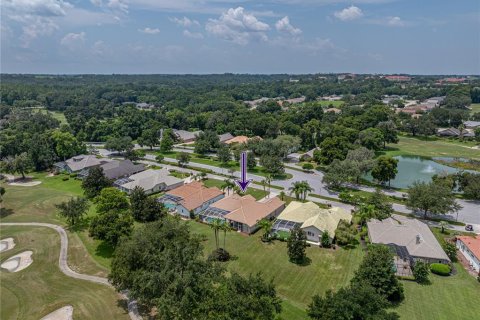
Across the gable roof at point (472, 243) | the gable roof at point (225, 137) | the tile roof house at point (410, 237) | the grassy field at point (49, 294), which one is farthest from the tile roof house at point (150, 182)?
the gable roof at point (472, 243)

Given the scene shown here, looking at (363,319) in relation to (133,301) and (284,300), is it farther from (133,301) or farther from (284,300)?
(133,301)

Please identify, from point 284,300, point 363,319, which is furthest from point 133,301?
point 363,319

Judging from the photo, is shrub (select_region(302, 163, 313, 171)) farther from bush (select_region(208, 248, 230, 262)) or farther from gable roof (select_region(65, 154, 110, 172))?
gable roof (select_region(65, 154, 110, 172))

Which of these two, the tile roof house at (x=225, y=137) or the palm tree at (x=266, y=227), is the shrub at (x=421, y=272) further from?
the tile roof house at (x=225, y=137)

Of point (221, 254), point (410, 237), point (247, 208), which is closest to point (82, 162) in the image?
point (247, 208)

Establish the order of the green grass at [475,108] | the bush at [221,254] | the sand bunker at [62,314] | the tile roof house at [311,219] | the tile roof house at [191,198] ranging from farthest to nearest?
the green grass at [475,108] → the tile roof house at [191,198] → the tile roof house at [311,219] → the bush at [221,254] → the sand bunker at [62,314]
